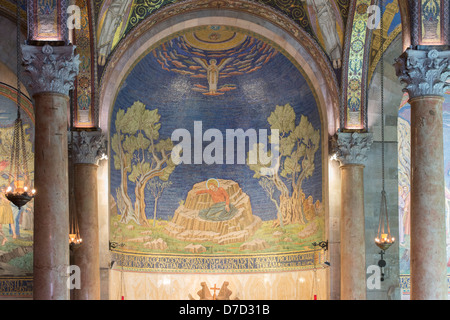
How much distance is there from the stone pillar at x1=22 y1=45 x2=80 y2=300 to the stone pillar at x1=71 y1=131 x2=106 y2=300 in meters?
6.06

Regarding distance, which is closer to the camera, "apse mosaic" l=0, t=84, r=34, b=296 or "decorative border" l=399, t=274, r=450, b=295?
"apse mosaic" l=0, t=84, r=34, b=296

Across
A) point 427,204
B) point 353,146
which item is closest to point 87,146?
point 353,146

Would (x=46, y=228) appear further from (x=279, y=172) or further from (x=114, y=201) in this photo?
(x=279, y=172)

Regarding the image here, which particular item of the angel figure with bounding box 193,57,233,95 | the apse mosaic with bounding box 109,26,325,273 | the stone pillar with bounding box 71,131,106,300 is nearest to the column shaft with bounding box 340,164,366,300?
the apse mosaic with bounding box 109,26,325,273

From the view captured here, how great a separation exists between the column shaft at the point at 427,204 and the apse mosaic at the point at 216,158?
9.26 m

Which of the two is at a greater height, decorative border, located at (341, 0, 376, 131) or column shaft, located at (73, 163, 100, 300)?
decorative border, located at (341, 0, 376, 131)

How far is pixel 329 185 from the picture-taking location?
22.2 m

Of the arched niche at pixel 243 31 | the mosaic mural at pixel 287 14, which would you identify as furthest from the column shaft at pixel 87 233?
Answer: the mosaic mural at pixel 287 14

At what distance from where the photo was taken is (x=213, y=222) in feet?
84.6

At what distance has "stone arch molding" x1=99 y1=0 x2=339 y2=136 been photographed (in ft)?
71.2

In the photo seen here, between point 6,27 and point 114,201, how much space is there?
6.06 metres

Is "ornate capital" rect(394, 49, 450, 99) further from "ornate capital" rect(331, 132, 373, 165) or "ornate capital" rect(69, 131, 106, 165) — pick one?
"ornate capital" rect(69, 131, 106, 165)

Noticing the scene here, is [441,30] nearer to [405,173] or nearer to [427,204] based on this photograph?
[427,204]
